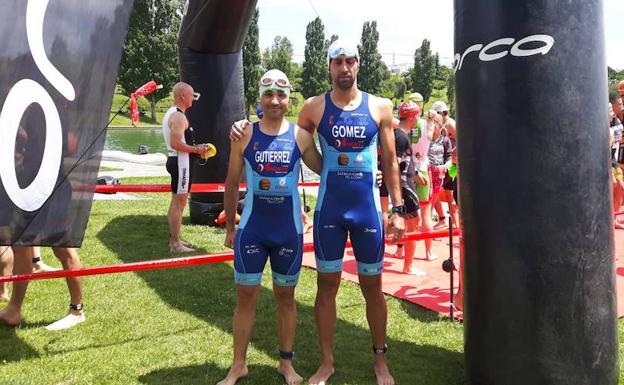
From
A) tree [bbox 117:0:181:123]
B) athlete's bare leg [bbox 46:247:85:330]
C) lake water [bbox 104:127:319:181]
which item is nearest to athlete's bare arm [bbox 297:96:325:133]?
athlete's bare leg [bbox 46:247:85:330]

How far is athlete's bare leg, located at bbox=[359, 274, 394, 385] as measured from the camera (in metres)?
3.86

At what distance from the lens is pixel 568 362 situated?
10.6ft

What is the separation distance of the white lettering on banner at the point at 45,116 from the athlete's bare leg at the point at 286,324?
192 cm

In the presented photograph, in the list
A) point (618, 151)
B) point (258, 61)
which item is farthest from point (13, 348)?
point (258, 61)

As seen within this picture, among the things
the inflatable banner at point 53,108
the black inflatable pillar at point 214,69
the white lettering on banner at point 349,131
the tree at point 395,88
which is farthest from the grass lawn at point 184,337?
the tree at point 395,88

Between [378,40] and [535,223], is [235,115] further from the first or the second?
[378,40]

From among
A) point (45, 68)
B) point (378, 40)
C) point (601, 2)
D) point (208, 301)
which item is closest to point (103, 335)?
point (208, 301)

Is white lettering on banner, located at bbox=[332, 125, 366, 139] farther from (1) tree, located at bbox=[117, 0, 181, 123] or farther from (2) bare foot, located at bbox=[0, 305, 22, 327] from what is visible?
(1) tree, located at bbox=[117, 0, 181, 123]

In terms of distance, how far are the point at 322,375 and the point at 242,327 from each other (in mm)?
615

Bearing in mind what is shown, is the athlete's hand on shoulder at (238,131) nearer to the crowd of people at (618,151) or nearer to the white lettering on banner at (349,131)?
the white lettering on banner at (349,131)

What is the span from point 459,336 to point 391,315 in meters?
0.70

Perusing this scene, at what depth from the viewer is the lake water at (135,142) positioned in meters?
28.0

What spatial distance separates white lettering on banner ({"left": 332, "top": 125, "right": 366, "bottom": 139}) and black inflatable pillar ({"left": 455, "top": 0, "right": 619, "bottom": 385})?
74 centimetres

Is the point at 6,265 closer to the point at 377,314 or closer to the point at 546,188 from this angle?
the point at 377,314
